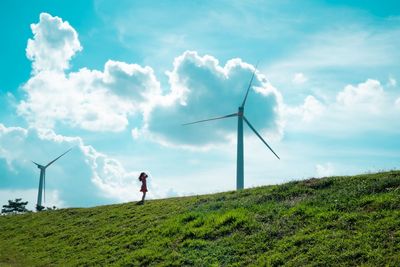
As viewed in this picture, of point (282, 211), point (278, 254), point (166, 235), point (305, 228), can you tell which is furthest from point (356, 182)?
point (166, 235)

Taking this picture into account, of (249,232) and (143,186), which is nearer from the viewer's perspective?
(249,232)

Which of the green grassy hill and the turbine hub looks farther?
the turbine hub

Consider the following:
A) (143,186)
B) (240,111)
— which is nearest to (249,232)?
(143,186)

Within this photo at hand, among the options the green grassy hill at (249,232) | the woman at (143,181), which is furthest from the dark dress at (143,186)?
the green grassy hill at (249,232)

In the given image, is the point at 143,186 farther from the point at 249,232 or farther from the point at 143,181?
the point at 249,232

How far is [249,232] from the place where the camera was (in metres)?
19.7

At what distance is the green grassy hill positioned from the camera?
619 inches

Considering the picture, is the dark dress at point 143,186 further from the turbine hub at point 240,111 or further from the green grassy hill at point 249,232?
the turbine hub at point 240,111

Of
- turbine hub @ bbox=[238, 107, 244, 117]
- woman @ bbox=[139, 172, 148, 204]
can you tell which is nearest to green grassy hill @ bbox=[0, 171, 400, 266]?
woman @ bbox=[139, 172, 148, 204]

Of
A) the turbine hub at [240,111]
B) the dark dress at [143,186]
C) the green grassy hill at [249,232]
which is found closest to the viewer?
the green grassy hill at [249,232]

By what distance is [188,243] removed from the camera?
20547mm

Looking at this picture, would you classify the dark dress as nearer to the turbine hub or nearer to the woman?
the woman

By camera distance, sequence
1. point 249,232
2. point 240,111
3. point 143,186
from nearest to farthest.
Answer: point 249,232 < point 143,186 < point 240,111

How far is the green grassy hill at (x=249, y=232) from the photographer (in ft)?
51.5
